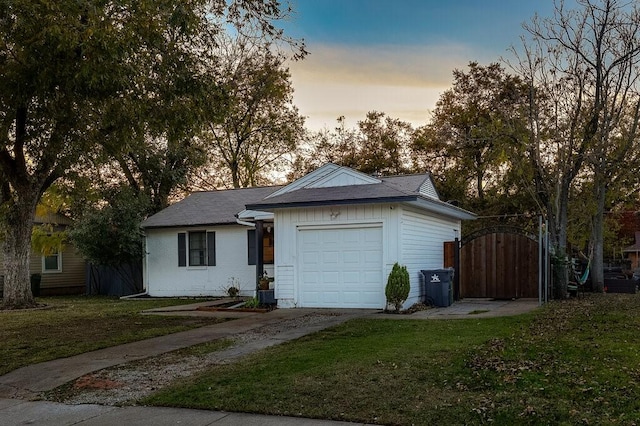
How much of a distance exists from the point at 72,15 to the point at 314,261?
791 centimetres

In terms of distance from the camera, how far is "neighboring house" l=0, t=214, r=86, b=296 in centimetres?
2448

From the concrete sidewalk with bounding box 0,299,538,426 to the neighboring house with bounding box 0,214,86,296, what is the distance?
1304 cm

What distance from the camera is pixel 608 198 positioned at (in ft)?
70.3

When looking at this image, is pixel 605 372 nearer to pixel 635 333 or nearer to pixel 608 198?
pixel 635 333

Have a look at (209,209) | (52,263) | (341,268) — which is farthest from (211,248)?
(52,263)

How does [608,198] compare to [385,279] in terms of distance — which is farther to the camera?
[608,198]

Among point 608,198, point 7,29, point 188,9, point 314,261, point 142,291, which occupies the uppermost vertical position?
point 188,9

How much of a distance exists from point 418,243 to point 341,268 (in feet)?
7.30

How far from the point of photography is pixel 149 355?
8547 millimetres

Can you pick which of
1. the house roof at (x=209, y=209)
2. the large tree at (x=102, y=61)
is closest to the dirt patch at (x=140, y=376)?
the large tree at (x=102, y=61)

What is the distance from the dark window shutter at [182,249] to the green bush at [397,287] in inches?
405

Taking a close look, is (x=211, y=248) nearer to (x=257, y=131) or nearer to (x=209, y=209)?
(x=209, y=209)

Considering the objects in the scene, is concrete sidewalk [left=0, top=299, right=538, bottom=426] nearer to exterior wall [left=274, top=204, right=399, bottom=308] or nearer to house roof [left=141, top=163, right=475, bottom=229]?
exterior wall [left=274, top=204, right=399, bottom=308]

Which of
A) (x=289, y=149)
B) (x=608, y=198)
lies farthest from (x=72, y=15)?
(x=289, y=149)
